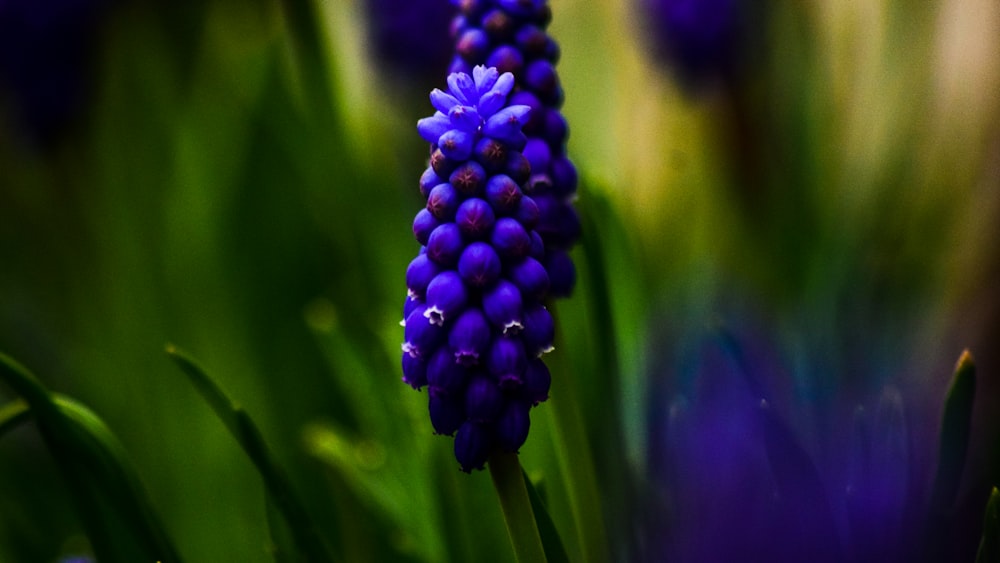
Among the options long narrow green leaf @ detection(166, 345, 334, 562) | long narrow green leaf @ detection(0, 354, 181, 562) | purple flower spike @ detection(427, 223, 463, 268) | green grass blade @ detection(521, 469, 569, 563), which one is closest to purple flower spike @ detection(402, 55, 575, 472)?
purple flower spike @ detection(427, 223, 463, 268)

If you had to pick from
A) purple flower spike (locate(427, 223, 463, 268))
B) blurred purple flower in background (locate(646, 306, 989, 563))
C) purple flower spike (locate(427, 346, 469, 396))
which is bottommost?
blurred purple flower in background (locate(646, 306, 989, 563))

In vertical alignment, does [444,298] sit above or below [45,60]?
below

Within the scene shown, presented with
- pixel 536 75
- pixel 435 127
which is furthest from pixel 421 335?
pixel 536 75

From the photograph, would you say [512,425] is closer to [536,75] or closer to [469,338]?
[469,338]

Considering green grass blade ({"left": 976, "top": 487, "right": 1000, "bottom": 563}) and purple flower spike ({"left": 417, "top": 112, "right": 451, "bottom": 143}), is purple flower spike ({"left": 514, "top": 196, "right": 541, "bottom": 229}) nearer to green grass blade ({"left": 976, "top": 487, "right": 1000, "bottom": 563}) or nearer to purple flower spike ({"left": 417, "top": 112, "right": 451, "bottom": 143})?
purple flower spike ({"left": 417, "top": 112, "right": 451, "bottom": 143})

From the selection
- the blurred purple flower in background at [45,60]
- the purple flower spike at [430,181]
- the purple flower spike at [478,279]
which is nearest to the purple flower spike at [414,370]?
the purple flower spike at [478,279]

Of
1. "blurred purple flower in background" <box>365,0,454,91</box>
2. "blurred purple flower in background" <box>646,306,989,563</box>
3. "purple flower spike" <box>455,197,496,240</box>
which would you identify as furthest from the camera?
"blurred purple flower in background" <box>365,0,454,91</box>
